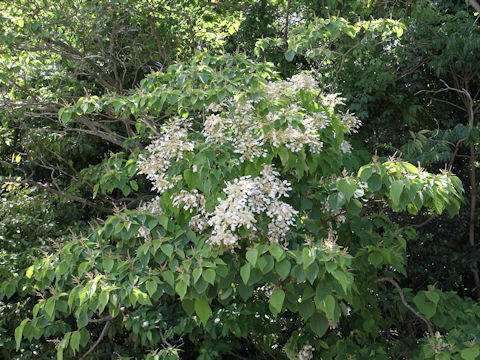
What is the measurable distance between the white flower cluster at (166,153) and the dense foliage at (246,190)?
0.04 feet

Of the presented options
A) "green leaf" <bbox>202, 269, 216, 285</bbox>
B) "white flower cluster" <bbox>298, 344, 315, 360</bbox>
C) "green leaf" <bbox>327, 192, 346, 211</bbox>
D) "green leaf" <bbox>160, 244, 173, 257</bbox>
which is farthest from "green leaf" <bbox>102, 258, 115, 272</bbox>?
"white flower cluster" <bbox>298, 344, 315, 360</bbox>

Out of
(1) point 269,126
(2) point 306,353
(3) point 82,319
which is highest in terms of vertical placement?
(1) point 269,126

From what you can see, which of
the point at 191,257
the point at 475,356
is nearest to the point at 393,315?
the point at 475,356

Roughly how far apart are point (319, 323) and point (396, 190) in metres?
0.70

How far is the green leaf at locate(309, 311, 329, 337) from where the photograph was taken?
8.22 feet

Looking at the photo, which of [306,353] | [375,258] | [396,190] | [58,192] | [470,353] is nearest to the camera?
[396,190]

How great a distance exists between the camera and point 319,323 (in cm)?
252

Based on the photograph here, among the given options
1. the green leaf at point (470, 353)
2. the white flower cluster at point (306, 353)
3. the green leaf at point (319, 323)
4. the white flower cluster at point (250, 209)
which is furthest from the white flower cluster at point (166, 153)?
the green leaf at point (470, 353)

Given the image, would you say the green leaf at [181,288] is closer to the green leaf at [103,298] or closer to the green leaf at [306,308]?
the green leaf at [103,298]

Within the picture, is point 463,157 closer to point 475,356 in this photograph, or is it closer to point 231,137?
point 475,356

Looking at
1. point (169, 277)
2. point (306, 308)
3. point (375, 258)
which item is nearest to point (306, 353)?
point (375, 258)

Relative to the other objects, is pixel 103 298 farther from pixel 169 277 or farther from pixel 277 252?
pixel 277 252

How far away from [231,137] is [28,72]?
2504mm

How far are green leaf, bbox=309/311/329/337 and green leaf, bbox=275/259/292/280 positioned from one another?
39 cm
